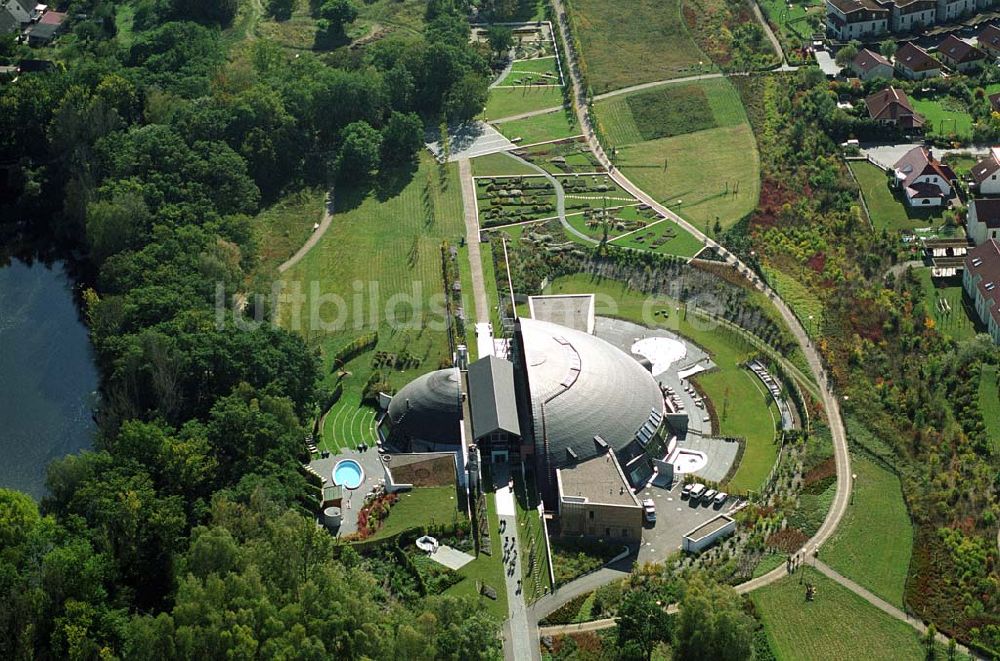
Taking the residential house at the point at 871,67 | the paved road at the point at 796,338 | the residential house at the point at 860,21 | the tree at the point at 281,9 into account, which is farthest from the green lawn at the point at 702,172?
the tree at the point at 281,9

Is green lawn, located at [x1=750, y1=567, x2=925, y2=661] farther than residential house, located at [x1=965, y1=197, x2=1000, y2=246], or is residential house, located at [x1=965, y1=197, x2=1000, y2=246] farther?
residential house, located at [x1=965, y1=197, x2=1000, y2=246]

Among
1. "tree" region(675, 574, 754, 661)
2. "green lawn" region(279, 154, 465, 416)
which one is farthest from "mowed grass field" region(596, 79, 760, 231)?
"tree" region(675, 574, 754, 661)

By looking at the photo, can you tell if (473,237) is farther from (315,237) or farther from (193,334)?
(193,334)

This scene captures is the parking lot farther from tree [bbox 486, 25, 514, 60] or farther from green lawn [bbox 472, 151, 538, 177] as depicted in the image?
tree [bbox 486, 25, 514, 60]

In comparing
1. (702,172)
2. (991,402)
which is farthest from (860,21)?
(991,402)

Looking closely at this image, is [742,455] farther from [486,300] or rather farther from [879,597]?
[486,300]

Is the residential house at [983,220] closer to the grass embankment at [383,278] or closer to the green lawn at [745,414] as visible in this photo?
the green lawn at [745,414]
